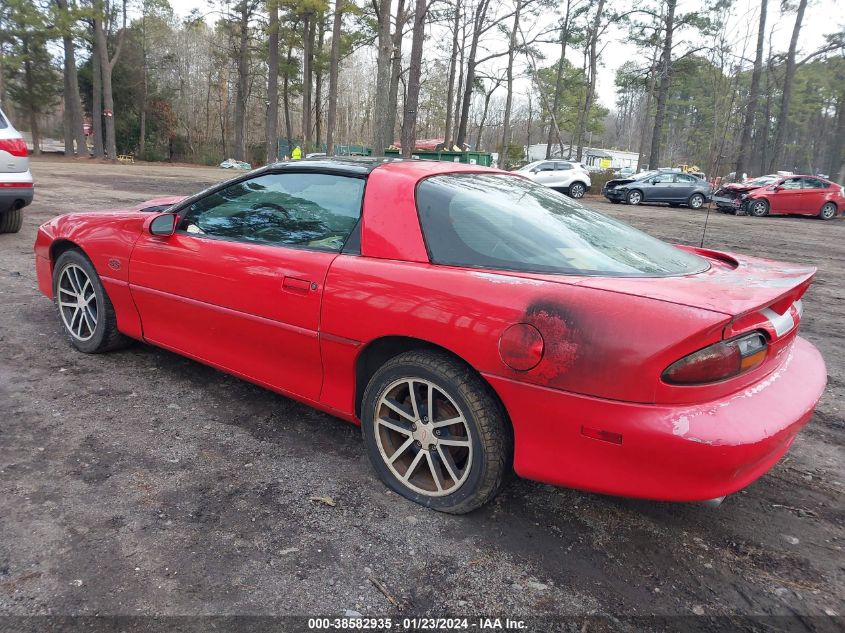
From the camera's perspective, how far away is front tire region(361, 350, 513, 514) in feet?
7.32

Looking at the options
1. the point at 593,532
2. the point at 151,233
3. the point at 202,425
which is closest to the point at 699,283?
the point at 593,532

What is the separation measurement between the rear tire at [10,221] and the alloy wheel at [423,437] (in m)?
7.75

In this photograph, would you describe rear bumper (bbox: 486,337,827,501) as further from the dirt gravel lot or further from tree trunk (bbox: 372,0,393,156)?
tree trunk (bbox: 372,0,393,156)

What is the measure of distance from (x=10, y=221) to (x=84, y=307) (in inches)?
218

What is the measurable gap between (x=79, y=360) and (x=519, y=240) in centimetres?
305

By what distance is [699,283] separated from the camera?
2.22m

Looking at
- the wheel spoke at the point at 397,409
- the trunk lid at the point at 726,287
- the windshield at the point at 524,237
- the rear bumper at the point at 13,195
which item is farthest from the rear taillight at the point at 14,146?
the trunk lid at the point at 726,287

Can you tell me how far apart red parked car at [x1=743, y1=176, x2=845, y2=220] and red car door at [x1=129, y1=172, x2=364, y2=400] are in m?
23.0

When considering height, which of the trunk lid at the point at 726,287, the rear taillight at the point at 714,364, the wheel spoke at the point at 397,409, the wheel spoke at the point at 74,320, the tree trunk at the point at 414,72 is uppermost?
the tree trunk at the point at 414,72

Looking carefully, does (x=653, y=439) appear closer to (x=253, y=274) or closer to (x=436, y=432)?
(x=436, y=432)

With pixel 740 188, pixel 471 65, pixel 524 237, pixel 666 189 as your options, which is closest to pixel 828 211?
pixel 740 188

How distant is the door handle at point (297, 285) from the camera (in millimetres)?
2676

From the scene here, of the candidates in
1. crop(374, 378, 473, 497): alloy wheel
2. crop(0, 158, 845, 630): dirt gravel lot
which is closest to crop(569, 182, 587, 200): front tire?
crop(0, 158, 845, 630): dirt gravel lot

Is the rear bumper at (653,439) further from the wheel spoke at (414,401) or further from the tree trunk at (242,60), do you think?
the tree trunk at (242,60)
